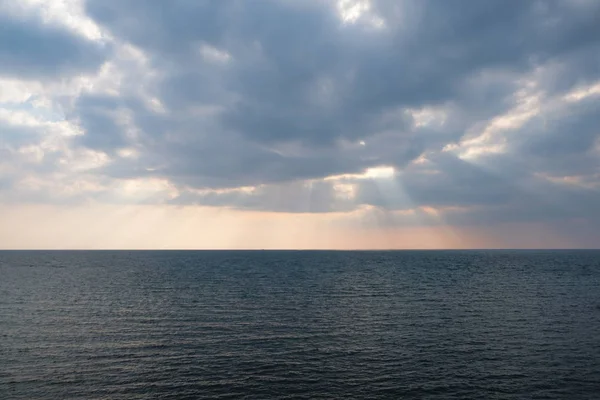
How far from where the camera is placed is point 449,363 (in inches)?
1817

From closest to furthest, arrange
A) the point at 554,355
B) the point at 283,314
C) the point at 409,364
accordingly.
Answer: the point at 409,364
the point at 554,355
the point at 283,314

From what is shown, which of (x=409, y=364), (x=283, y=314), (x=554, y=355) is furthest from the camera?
(x=283, y=314)

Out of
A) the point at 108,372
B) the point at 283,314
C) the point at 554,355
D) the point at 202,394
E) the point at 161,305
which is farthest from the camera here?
the point at 161,305

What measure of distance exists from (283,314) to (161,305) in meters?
26.8

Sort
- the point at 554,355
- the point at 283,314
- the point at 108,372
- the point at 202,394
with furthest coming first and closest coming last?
the point at 283,314, the point at 554,355, the point at 108,372, the point at 202,394

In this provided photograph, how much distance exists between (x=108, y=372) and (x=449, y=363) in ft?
124

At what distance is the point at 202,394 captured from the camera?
37656 millimetres

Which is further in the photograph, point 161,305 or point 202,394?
point 161,305

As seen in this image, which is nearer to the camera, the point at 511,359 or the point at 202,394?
the point at 202,394

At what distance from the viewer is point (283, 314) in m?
72.8

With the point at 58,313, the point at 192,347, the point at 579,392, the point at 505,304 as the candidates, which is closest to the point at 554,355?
the point at 579,392

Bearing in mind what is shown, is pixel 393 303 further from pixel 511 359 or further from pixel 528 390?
pixel 528 390

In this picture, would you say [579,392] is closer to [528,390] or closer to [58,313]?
[528,390]

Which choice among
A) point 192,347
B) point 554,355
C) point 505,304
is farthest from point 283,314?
point 505,304
